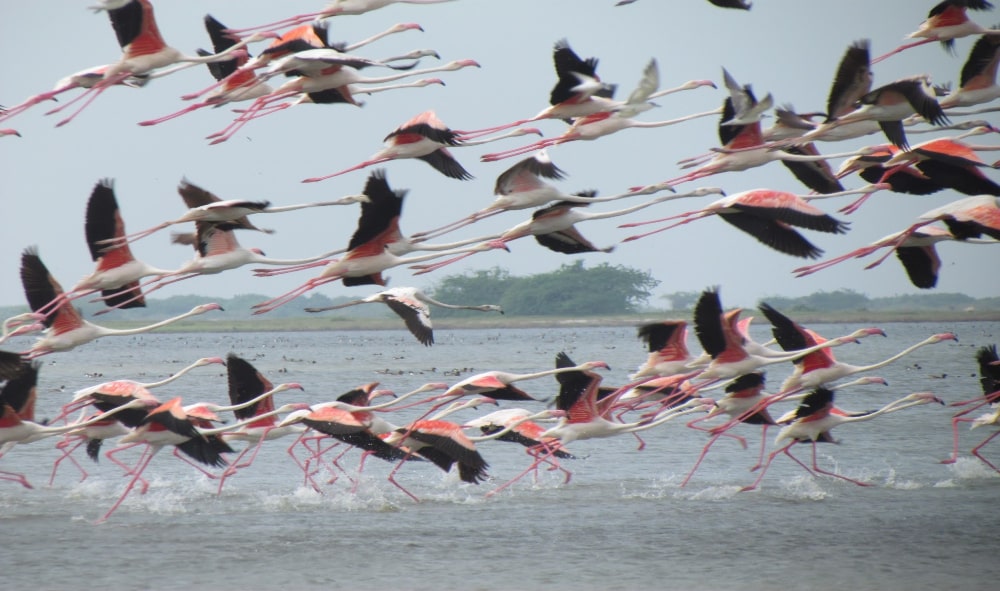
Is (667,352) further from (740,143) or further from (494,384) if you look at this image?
(740,143)

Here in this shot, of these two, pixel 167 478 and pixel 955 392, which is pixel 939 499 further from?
pixel 955 392

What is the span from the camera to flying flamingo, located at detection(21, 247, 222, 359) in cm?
1003

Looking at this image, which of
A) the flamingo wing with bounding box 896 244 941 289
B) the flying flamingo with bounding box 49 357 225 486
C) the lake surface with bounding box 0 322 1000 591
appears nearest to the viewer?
the flamingo wing with bounding box 896 244 941 289

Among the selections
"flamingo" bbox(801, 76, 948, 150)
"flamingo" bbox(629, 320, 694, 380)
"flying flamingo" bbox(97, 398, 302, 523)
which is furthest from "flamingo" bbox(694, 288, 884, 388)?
"flying flamingo" bbox(97, 398, 302, 523)

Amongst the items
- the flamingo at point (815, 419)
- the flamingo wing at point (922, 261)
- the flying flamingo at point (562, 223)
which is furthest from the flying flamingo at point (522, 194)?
the flamingo at point (815, 419)

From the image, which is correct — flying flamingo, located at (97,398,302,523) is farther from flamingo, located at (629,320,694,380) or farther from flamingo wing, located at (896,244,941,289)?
flamingo wing, located at (896,244,941,289)

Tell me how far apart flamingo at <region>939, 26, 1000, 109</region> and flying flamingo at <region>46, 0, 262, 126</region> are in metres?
5.10

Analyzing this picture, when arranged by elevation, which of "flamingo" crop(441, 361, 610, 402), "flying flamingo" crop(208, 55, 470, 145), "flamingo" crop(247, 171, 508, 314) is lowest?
"flamingo" crop(441, 361, 610, 402)

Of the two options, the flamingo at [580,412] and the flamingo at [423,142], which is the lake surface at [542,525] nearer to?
the flamingo at [580,412]

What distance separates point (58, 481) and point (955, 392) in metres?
17.5

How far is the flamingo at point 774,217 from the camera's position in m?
8.30

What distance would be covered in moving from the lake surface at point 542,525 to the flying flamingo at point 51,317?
6.10ft

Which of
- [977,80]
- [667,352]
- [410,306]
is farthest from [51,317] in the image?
[977,80]

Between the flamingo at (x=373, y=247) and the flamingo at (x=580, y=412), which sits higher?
the flamingo at (x=373, y=247)
